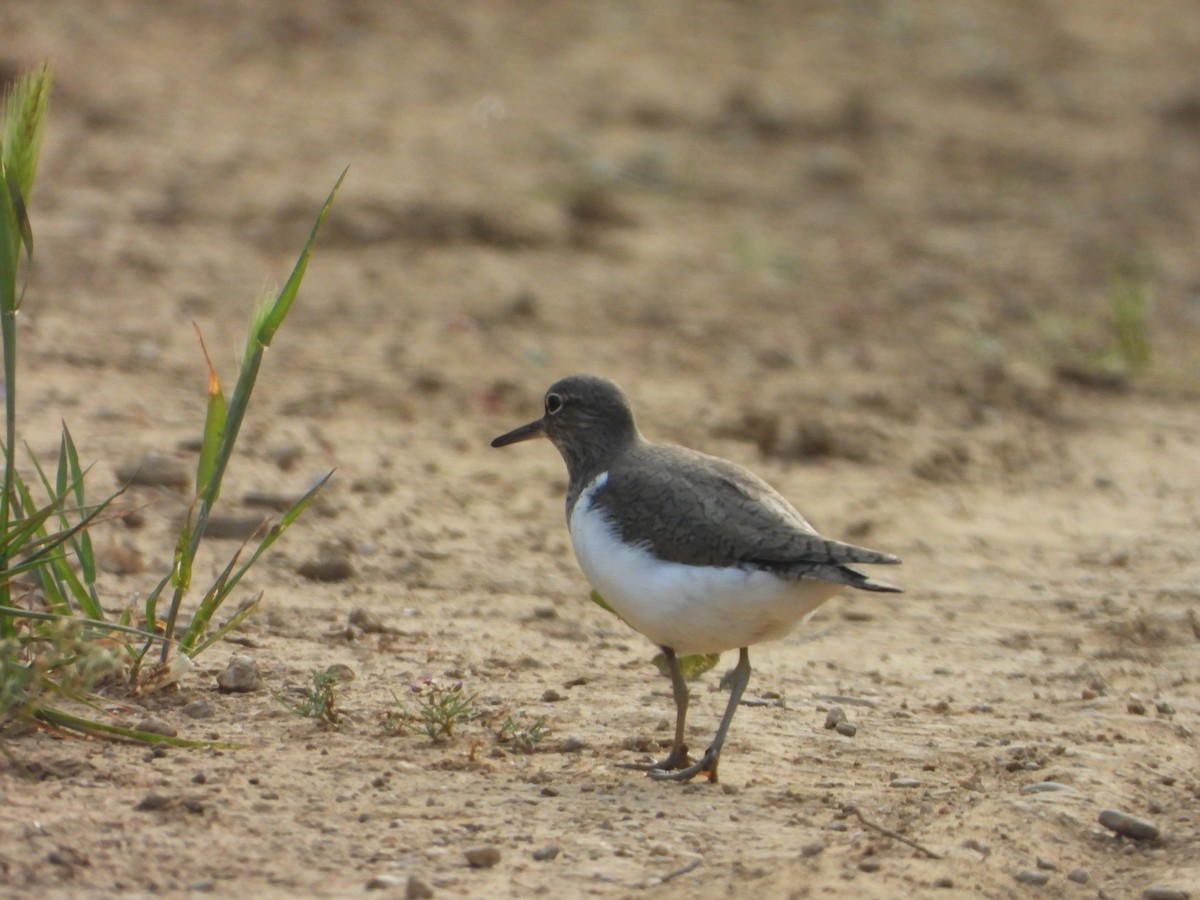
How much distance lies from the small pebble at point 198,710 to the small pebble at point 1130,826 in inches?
97.6

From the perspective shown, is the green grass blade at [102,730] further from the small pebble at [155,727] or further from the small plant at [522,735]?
the small plant at [522,735]

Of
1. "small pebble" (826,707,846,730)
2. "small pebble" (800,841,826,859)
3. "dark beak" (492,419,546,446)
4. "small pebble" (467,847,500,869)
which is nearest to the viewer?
"small pebble" (467,847,500,869)

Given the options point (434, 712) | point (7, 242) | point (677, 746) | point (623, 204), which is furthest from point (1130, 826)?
point (623, 204)

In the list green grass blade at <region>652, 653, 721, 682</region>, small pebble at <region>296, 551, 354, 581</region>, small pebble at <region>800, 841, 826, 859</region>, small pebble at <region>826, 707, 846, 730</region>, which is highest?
small pebble at <region>296, 551, 354, 581</region>

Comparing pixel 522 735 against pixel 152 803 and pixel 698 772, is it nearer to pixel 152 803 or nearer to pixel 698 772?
pixel 698 772

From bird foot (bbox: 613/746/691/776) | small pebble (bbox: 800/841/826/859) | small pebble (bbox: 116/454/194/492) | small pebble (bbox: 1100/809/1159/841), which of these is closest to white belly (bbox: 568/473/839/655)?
bird foot (bbox: 613/746/691/776)

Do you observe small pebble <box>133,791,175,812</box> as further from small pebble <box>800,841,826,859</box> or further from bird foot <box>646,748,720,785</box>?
small pebble <box>800,841,826,859</box>

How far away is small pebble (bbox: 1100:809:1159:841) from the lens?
459cm

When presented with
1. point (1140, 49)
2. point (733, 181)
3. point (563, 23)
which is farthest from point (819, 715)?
point (1140, 49)

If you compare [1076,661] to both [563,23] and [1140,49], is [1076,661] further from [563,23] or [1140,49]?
Result: [1140,49]

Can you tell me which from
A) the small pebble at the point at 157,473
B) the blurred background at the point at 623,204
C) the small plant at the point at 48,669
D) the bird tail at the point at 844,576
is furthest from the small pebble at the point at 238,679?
the blurred background at the point at 623,204

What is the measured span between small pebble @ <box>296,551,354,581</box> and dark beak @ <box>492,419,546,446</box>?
2.35 feet

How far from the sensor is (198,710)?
4.88 metres

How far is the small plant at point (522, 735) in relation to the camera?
4.93 meters
